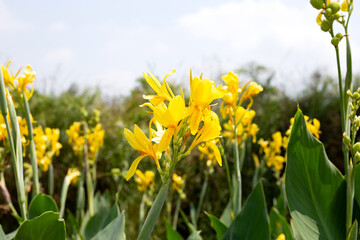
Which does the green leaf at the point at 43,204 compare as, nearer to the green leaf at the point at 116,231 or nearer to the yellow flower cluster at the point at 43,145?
the green leaf at the point at 116,231

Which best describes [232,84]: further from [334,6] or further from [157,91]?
[157,91]

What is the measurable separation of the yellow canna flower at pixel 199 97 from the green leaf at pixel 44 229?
504mm

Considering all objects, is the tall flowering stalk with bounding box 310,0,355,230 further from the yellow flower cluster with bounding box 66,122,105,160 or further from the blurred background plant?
the blurred background plant

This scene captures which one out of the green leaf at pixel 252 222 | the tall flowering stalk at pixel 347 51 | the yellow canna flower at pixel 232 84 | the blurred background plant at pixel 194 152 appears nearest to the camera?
the tall flowering stalk at pixel 347 51

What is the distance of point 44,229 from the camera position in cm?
108

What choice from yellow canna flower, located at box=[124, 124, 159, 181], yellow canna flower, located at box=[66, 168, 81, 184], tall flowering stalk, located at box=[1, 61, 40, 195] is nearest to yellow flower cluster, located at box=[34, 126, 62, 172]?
yellow canna flower, located at box=[66, 168, 81, 184]

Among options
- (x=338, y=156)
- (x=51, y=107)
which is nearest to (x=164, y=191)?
(x=338, y=156)

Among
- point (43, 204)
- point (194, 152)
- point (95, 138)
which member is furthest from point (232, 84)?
point (194, 152)

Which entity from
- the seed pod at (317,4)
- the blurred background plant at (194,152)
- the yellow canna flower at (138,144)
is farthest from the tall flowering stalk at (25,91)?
the blurred background plant at (194,152)

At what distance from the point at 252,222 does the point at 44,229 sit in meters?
0.69

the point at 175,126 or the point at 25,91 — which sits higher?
the point at 25,91

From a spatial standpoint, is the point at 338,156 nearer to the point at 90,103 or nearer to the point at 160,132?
the point at 90,103

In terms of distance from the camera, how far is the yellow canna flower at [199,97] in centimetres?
83

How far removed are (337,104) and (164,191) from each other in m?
4.95
